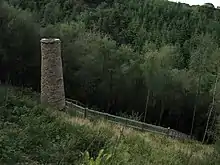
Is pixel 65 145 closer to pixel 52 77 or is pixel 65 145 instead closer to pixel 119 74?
pixel 52 77

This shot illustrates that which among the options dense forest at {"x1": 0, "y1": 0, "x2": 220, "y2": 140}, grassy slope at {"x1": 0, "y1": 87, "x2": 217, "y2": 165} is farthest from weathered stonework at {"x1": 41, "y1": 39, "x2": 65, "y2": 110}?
dense forest at {"x1": 0, "y1": 0, "x2": 220, "y2": 140}

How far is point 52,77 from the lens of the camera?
46.7ft

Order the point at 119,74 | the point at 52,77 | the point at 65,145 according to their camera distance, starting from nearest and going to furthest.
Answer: the point at 65,145
the point at 52,77
the point at 119,74

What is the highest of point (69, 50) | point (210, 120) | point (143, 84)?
point (69, 50)

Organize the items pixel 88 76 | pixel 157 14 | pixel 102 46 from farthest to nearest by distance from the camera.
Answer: pixel 157 14 → pixel 102 46 → pixel 88 76

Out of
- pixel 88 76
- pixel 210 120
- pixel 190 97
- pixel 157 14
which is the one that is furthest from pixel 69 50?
pixel 157 14

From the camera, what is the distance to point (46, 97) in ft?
46.8

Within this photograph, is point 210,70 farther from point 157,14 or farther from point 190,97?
point 157,14

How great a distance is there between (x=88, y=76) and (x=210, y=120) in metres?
7.12

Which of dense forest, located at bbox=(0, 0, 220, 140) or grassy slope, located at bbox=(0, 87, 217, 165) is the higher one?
grassy slope, located at bbox=(0, 87, 217, 165)

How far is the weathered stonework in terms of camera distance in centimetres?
1407

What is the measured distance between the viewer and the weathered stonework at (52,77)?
1407 cm

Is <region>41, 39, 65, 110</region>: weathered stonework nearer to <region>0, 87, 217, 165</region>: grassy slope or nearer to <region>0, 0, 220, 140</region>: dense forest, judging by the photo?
<region>0, 87, 217, 165</region>: grassy slope

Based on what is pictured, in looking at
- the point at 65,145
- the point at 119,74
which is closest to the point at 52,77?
the point at 65,145
